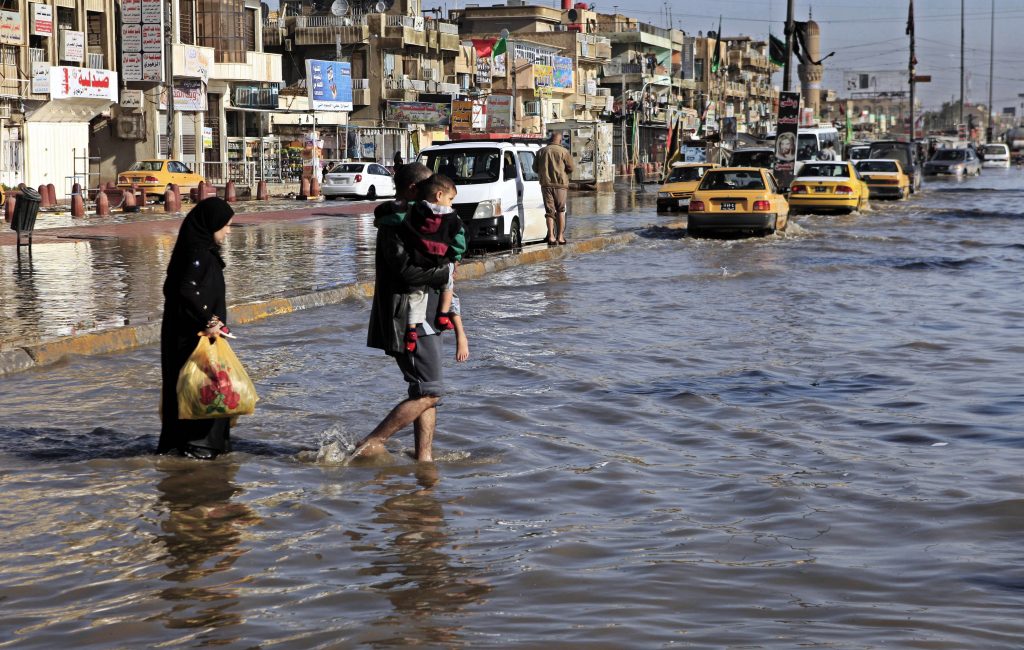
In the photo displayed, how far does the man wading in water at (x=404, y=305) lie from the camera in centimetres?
714

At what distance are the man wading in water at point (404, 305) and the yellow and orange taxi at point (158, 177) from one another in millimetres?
34147

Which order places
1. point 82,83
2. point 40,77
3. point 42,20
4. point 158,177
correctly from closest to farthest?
point 158,177
point 40,77
point 42,20
point 82,83

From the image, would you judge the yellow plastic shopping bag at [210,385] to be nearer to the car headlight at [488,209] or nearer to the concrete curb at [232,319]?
the concrete curb at [232,319]

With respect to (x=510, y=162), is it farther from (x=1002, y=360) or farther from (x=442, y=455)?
(x=442, y=455)

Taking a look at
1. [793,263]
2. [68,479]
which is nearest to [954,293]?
[793,263]

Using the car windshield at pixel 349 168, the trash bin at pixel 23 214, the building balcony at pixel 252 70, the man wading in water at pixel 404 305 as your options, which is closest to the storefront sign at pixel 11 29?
the car windshield at pixel 349 168

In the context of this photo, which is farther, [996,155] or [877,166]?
[996,155]

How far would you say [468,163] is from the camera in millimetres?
22250

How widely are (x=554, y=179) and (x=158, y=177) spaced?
22.4 m

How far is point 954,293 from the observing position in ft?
56.8

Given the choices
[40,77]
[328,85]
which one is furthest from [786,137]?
[328,85]

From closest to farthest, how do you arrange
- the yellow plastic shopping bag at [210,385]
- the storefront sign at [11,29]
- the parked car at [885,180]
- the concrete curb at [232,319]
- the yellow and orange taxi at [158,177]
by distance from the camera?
the yellow plastic shopping bag at [210,385], the concrete curb at [232,319], the yellow and orange taxi at [158,177], the parked car at [885,180], the storefront sign at [11,29]

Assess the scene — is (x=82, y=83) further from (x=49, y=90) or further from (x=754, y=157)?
(x=754, y=157)

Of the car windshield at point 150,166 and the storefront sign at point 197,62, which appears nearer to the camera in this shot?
the car windshield at point 150,166
